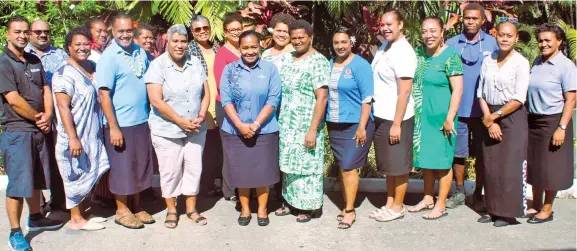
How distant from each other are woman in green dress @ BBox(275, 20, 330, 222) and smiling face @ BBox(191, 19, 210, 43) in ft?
2.64

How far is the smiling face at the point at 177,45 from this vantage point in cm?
450

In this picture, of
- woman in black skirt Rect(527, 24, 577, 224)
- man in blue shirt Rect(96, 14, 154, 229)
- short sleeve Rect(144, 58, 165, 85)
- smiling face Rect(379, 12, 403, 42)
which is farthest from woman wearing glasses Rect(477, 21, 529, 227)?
man in blue shirt Rect(96, 14, 154, 229)

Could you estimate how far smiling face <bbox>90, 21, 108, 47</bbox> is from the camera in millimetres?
5312

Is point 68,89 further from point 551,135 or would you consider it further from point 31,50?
point 551,135

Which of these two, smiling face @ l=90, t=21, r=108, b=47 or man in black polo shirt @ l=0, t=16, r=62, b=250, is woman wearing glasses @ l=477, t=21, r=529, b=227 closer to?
smiling face @ l=90, t=21, r=108, b=47

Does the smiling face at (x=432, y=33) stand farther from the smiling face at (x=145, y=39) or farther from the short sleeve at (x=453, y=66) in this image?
the smiling face at (x=145, y=39)

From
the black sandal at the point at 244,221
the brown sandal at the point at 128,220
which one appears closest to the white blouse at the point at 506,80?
the black sandal at the point at 244,221

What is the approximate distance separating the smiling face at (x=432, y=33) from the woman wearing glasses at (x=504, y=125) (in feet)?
1.46

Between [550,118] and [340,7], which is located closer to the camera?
[550,118]

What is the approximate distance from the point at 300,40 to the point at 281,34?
1.49 feet

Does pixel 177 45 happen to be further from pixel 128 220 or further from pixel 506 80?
pixel 506 80

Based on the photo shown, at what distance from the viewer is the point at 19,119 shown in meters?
4.31

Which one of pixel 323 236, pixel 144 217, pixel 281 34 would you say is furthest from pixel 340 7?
pixel 144 217

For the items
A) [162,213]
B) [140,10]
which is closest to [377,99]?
[162,213]
